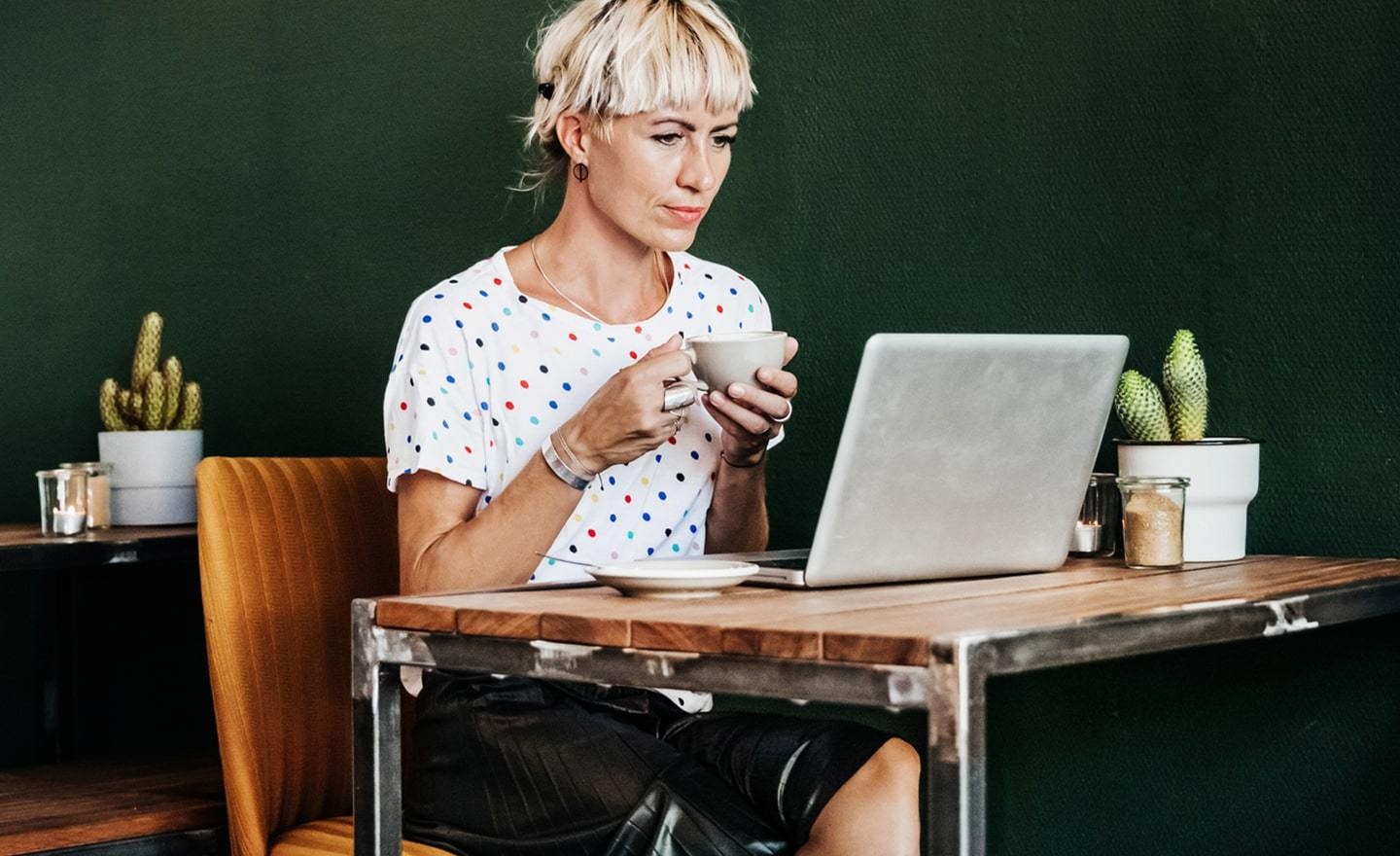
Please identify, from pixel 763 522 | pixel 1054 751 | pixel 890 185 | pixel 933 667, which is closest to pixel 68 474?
pixel 763 522

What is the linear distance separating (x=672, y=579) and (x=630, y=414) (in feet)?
0.81

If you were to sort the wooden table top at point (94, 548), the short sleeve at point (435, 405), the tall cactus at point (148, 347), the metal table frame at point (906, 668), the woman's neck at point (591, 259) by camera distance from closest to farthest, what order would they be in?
1. the metal table frame at point (906, 668)
2. the short sleeve at point (435, 405)
3. the woman's neck at point (591, 259)
4. the wooden table top at point (94, 548)
5. the tall cactus at point (148, 347)

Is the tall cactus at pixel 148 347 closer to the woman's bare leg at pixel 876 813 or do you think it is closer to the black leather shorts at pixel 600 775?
the black leather shorts at pixel 600 775

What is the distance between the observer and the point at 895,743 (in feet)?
5.25

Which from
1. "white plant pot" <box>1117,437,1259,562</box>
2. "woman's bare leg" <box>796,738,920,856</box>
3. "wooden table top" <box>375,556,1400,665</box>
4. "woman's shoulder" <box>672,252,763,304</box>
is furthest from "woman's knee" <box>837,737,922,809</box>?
"woman's shoulder" <box>672,252,763,304</box>

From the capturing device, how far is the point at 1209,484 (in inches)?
71.0

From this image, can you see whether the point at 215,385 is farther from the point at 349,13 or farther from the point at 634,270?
the point at 634,270

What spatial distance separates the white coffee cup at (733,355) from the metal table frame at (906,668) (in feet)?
1.26

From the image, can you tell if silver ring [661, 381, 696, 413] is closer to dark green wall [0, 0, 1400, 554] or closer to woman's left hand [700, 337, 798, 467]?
woman's left hand [700, 337, 798, 467]

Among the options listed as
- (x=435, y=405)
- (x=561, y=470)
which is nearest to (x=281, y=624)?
(x=435, y=405)

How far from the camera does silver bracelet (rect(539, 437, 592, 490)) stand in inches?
68.5

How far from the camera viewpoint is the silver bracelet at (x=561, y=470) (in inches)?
68.5

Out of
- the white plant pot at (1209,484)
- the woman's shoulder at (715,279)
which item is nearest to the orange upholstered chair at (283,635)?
the woman's shoulder at (715,279)

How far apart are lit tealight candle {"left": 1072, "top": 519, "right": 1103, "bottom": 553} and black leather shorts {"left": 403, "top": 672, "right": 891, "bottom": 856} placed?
0.37m
